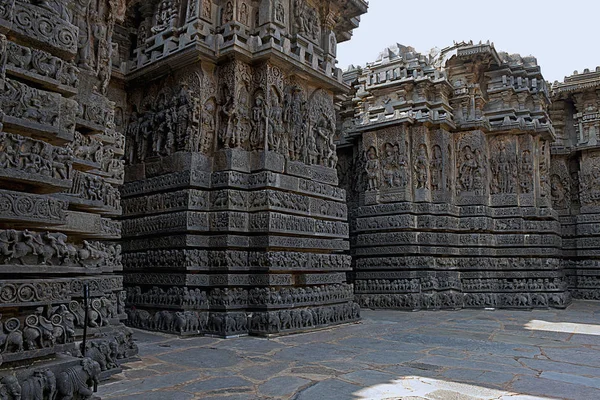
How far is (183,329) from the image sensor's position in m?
7.48

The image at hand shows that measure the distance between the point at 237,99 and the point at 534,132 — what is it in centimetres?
1119

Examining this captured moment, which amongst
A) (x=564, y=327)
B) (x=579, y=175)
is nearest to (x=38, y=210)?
(x=564, y=327)

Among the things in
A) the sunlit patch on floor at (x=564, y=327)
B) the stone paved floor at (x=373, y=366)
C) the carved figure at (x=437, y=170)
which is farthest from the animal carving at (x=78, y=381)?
the carved figure at (x=437, y=170)

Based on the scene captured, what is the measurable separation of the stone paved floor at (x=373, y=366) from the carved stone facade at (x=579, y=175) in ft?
33.5

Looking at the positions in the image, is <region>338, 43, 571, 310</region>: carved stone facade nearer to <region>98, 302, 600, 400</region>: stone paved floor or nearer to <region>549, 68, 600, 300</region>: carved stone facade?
<region>549, 68, 600, 300</region>: carved stone facade

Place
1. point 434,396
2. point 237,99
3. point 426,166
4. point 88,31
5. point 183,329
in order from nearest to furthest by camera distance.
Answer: point 434,396, point 88,31, point 183,329, point 237,99, point 426,166

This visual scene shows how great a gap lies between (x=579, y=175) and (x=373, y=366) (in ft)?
54.6

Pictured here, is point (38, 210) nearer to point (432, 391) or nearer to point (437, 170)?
point (432, 391)

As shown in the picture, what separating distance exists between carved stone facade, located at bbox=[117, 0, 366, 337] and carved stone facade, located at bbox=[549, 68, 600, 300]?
1263 centimetres

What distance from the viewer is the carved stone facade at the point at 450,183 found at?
13344 mm

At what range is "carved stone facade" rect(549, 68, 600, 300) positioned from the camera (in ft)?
58.3

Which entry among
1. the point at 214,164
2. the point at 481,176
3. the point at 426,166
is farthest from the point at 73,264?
the point at 481,176

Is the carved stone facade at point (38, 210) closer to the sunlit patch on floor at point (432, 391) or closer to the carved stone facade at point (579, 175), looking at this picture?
the sunlit patch on floor at point (432, 391)

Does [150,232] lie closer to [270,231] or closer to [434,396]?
[270,231]
